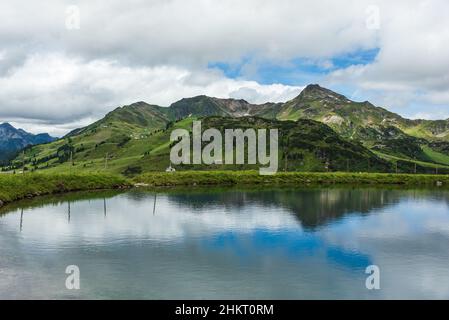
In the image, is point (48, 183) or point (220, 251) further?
point (48, 183)

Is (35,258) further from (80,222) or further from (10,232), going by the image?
(80,222)

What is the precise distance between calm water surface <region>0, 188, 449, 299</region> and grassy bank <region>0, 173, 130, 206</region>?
1297 cm

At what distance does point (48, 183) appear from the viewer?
151 meters

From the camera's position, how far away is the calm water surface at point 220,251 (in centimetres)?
4744

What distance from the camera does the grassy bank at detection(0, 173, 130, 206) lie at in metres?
127

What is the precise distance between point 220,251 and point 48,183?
104487mm

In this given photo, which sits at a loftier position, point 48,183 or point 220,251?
point 48,183

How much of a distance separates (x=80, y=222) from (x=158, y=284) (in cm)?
4847

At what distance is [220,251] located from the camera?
215 feet

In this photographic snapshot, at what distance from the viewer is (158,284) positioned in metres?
48.8

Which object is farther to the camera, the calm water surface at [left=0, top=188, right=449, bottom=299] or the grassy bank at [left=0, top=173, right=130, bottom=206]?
the grassy bank at [left=0, top=173, right=130, bottom=206]

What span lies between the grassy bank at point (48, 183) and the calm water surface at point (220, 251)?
13.0 metres

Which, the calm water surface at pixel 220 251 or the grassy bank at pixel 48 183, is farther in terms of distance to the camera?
the grassy bank at pixel 48 183
